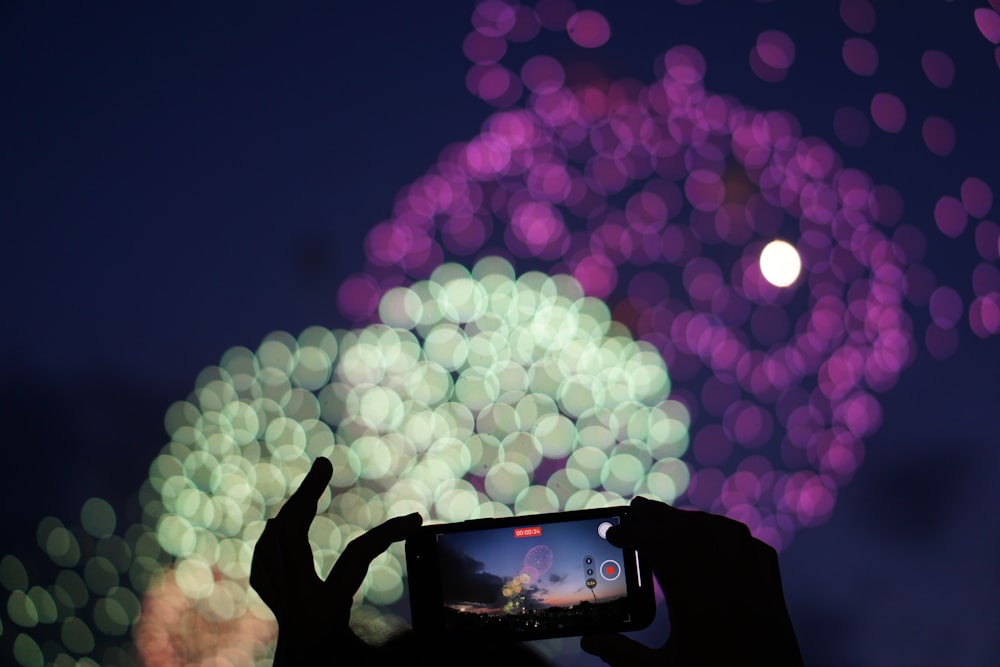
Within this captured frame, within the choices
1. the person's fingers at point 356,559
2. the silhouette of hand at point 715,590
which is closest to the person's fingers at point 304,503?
the person's fingers at point 356,559

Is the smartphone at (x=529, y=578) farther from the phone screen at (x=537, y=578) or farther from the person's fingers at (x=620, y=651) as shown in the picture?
the person's fingers at (x=620, y=651)

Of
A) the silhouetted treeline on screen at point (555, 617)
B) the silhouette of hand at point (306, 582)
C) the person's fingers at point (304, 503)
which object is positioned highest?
the person's fingers at point (304, 503)

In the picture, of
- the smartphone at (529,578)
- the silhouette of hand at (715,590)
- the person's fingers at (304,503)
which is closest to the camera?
the silhouette of hand at (715,590)

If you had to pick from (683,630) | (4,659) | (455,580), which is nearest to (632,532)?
(683,630)

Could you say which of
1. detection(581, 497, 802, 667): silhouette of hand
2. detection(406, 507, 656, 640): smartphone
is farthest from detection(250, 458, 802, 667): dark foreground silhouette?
detection(406, 507, 656, 640): smartphone

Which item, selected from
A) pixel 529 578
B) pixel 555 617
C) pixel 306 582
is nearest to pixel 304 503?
pixel 306 582

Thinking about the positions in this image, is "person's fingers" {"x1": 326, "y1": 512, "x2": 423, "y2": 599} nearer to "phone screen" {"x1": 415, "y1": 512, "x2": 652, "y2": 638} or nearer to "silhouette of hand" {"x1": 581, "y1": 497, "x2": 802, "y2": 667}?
"phone screen" {"x1": 415, "y1": 512, "x2": 652, "y2": 638}

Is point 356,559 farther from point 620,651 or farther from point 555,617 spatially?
point 555,617
